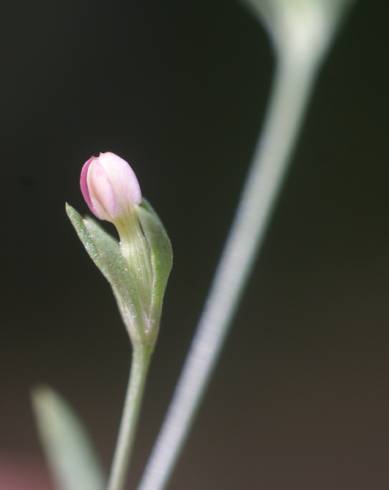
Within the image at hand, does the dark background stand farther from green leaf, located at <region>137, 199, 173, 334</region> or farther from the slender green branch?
green leaf, located at <region>137, 199, 173, 334</region>

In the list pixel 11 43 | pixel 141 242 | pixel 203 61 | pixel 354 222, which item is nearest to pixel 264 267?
pixel 354 222

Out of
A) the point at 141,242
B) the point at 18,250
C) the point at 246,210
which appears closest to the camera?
the point at 141,242

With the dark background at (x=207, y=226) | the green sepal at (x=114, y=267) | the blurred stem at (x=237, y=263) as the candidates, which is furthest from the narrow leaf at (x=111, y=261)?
the dark background at (x=207, y=226)

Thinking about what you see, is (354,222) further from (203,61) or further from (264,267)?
(203,61)

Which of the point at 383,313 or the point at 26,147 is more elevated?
the point at 26,147

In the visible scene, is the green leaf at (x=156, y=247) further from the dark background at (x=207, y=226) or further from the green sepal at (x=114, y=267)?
the dark background at (x=207, y=226)

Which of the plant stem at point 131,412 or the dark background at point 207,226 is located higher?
the dark background at point 207,226

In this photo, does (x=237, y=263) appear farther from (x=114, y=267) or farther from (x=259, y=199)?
(x=114, y=267)
